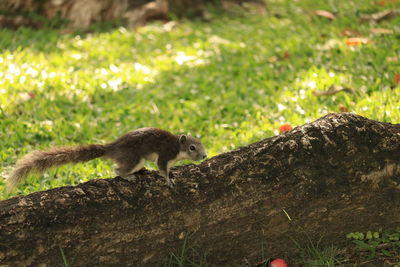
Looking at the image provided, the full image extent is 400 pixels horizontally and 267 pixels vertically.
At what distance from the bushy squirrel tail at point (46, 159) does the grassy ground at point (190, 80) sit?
1363mm

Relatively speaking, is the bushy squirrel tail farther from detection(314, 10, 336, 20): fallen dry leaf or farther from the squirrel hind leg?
detection(314, 10, 336, 20): fallen dry leaf

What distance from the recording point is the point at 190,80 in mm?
8016

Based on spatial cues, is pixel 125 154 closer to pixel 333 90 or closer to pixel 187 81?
pixel 333 90

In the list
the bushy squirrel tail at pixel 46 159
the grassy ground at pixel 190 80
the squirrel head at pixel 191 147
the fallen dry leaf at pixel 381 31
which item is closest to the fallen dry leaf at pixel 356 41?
the grassy ground at pixel 190 80

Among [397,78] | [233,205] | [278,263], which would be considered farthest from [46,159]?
[397,78]

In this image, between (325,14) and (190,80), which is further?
(325,14)

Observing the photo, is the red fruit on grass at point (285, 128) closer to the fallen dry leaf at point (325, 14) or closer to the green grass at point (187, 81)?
the green grass at point (187, 81)

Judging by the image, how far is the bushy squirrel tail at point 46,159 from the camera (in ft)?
12.0

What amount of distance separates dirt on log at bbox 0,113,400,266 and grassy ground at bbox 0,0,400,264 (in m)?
1.74

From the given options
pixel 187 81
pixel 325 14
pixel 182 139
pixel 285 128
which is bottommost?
pixel 187 81

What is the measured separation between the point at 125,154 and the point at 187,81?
13.5ft

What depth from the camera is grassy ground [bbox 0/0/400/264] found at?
6.32m

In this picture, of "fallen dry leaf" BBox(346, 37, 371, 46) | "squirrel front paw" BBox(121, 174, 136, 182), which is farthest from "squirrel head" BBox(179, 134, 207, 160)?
"fallen dry leaf" BBox(346, 37, 371, 46)

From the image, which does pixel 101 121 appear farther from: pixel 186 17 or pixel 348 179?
pixel 186 17
